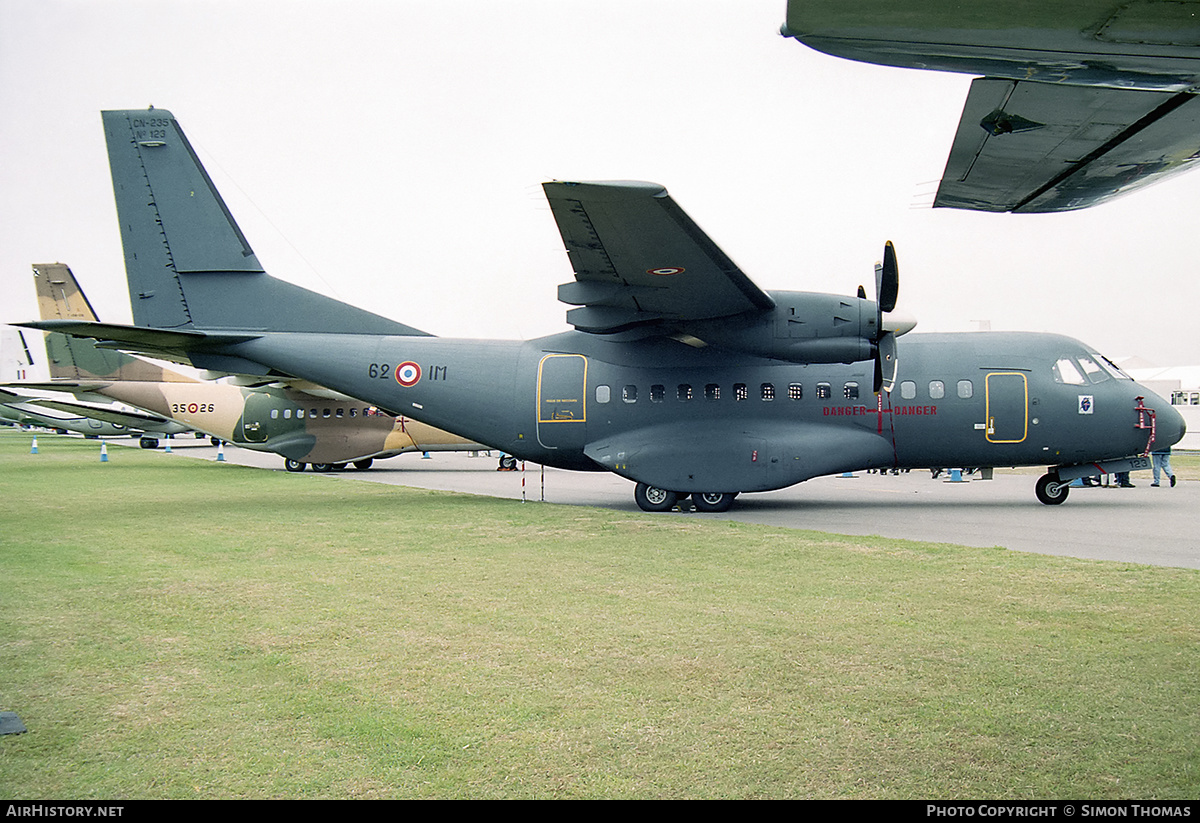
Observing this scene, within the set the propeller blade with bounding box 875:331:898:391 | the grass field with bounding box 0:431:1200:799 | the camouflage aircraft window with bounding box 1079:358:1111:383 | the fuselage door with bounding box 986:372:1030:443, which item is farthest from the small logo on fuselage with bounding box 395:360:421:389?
the camouflage aircraft window with bounding box 1079:358:1111:383

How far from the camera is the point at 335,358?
56.5 ft

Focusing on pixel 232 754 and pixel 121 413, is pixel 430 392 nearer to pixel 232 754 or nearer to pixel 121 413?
pixel 232 754

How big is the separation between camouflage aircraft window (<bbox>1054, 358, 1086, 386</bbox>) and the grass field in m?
7.72

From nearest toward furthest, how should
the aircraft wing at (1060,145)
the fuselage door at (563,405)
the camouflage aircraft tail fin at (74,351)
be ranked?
the aircraft wing at (1060,145) < the fuselage door at (563,405) < the camouflage aircraft tail fin at (74,351)

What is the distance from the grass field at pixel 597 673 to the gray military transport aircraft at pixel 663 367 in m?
5.19

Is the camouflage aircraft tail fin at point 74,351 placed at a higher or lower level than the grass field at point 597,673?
higher

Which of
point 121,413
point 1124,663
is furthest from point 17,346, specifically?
point 1124,663

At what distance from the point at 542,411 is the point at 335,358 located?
445 centimetres

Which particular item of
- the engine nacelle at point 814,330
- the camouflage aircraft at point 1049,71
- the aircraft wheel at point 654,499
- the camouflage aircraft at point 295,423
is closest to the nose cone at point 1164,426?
the engine nacelle at point 814,330

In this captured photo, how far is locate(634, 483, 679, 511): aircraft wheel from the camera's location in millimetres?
16062

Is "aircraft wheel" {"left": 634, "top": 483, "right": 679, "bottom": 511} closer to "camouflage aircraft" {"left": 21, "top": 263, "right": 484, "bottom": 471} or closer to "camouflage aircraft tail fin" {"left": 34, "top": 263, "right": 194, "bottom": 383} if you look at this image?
"camouflage aircraft" {"left": 21, "top": 263, "right": 484, "bottom": 471}

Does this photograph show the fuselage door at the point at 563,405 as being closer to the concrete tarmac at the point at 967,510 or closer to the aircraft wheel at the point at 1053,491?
the concrete tarmac at the point at 967,510

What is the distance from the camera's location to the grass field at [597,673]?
12.1ft

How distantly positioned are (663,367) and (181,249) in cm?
1036
